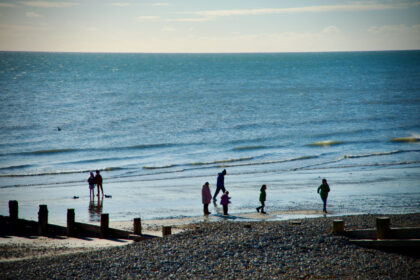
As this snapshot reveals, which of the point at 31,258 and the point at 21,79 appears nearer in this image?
the point at 31,258

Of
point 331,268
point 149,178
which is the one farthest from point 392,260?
point 149,178

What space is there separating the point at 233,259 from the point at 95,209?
1060 centimetres

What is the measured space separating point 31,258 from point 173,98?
6247 cm

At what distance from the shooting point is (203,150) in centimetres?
3747

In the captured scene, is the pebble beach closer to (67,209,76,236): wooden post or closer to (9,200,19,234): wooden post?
(67,209,76,236): wooden post

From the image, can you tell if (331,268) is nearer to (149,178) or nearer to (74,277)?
(74,277)

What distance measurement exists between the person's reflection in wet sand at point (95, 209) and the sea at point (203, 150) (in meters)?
0.05

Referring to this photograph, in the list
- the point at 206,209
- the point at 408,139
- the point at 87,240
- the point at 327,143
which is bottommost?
the point at 87,240

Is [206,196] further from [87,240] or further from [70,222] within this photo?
[70,222]

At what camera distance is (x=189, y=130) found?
46781mm

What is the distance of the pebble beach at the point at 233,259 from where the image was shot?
33.4 feet

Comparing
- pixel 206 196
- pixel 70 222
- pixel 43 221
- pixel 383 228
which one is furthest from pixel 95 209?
pixel 383 228

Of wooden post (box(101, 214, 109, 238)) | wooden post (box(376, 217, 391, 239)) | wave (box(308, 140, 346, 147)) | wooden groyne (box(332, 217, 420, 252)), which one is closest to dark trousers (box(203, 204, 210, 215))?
wooden post (box(101, 214, 109, 238))

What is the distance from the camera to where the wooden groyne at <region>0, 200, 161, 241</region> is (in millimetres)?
13522
